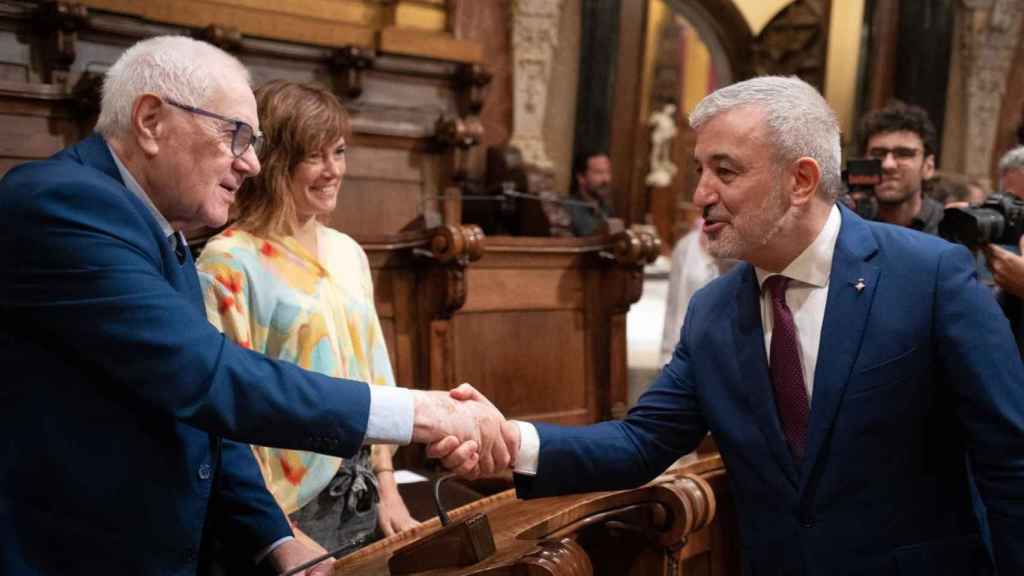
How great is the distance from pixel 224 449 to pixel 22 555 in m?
0.40

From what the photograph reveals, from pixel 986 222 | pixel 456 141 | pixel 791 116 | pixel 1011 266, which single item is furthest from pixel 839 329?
pixel 456 141

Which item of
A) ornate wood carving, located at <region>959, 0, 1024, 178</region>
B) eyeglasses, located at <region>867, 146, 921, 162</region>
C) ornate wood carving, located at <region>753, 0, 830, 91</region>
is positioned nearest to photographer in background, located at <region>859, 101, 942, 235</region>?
eyeglasses, located at <region>867, 146, 921, 162</region>

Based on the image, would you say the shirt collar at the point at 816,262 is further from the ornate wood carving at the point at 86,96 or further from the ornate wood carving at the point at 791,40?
the ornate wood carving at the point at 791,40

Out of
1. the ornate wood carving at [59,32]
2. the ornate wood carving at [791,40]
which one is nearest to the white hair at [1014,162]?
the ornate wood carving at [59,32]

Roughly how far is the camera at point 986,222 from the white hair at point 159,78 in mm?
1566

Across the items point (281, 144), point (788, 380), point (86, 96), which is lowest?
point (788, 380)

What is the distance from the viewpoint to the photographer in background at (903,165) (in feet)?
10.7

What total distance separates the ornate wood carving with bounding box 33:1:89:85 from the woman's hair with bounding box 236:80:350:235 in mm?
2598

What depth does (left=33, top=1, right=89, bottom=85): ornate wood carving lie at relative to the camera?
4199 mm

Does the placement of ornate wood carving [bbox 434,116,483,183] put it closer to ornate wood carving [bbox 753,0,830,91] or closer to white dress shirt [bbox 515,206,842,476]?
white dress shirt [bbox 515,206,842,476]

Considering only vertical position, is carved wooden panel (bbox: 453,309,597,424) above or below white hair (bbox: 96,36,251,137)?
below

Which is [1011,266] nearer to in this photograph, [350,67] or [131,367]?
[131,367]

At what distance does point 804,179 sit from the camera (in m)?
1.61

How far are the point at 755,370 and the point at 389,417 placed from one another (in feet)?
2.03
